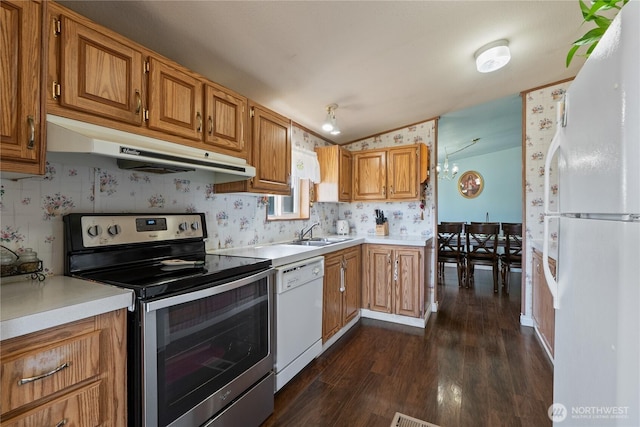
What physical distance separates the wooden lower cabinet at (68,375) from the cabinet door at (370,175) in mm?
3007

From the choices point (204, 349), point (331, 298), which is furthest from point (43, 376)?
point (331, 298)

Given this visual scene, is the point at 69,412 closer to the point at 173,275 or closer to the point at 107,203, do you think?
the point at 173,275

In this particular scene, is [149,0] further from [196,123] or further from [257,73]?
[257,73]

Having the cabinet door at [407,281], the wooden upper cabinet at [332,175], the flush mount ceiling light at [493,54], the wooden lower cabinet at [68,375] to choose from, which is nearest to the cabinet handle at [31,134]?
the wooden lower cabinet at [68,375]

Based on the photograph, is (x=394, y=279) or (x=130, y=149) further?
(x=394, y=279)

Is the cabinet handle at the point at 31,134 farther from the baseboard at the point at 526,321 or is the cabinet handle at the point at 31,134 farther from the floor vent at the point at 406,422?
the baseboard at the point at 526,321

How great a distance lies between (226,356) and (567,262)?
1.54 m

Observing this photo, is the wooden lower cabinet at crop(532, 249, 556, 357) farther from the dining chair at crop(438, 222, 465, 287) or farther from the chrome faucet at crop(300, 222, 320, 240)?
the chrome faucet at crop(300, 222, 320, 240)

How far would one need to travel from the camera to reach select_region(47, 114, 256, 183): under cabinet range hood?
1074 millimetres

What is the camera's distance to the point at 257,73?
2053mm

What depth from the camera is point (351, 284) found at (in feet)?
9.89

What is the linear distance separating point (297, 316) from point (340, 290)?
2.61 ft

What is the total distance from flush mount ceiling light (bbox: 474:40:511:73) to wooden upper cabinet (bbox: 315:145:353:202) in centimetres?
164

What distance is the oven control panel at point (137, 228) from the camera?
140cm
